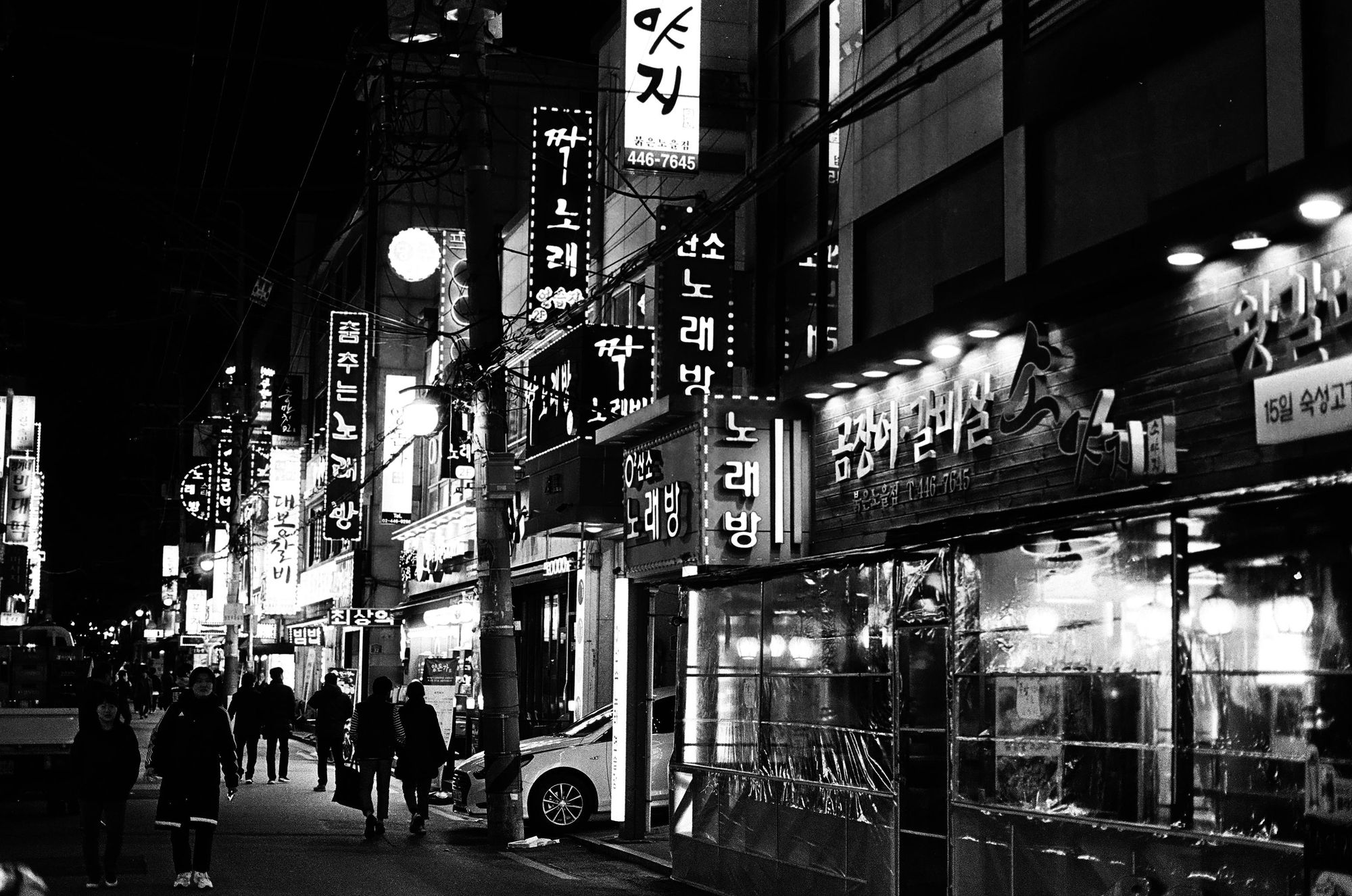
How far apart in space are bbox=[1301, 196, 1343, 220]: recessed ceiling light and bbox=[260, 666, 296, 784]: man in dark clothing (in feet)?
74.0

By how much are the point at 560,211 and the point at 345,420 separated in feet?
65.8

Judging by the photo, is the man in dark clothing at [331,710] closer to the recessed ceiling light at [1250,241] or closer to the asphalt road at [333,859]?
the asphalt road at [333,859]

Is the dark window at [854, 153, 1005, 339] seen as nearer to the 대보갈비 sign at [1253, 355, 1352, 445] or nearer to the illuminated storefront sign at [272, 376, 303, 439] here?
the 대보갈비 sign at [1253, 355, 1352, 445]

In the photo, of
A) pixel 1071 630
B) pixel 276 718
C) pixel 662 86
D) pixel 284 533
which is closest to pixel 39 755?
pixel 276 718

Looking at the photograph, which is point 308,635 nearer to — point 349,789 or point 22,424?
point 22,424

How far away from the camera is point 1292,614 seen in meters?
8.96

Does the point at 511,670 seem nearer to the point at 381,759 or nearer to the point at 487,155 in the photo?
the point at 381,759

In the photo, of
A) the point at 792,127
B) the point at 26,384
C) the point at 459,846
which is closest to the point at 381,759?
the point at 459,846

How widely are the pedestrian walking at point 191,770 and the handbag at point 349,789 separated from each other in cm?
429

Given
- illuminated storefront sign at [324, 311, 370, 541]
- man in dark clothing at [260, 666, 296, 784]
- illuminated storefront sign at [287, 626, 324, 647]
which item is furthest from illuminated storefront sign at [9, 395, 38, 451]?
man in dark clothing at [260, 666, 296, 784]

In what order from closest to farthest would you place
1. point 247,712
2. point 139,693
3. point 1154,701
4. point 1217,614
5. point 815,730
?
point 1217,614
point 1154,701
point 815,730
point 247,712
point 139,693

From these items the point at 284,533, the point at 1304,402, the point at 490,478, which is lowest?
the point at 1304,402

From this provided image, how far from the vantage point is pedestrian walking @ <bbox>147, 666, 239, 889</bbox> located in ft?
47.3

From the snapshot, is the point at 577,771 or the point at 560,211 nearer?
the point at 577,771
